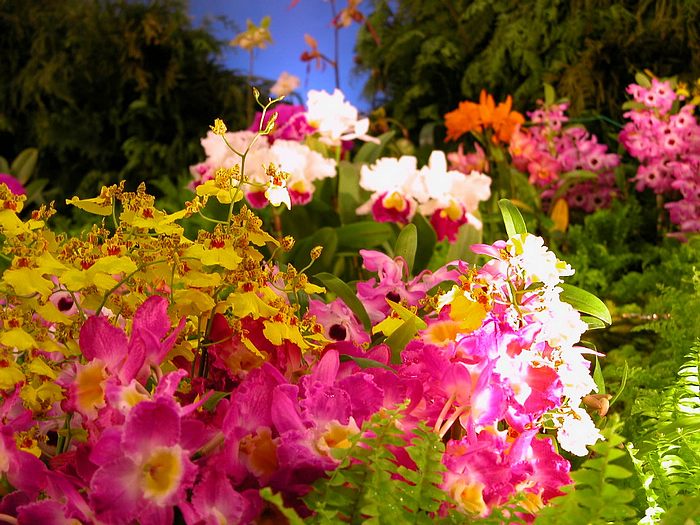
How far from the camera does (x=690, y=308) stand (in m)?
0.88

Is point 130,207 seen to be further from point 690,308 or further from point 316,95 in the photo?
point 316,95

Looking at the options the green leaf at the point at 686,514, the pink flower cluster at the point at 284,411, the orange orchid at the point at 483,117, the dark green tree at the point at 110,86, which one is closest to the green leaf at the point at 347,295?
the pink flower cluster at the point at 284,411

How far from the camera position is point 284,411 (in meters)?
0.44

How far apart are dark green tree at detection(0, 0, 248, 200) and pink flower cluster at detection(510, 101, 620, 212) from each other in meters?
1.52

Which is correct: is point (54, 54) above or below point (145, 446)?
above

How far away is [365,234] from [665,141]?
0.85m

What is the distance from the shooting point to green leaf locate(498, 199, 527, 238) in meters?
0.64

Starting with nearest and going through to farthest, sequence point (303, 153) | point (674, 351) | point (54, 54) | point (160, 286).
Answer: point (160, 286) < point (674, 351) < point (303, 153) < point (54, 54)

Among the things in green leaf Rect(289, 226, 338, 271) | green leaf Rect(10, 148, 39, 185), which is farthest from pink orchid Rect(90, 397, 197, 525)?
green leaf Rect(10, 148, 39, 185)

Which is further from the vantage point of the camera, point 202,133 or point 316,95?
point 202,133

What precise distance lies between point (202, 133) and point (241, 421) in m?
2.82

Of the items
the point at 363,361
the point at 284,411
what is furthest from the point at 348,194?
the point at 284,411

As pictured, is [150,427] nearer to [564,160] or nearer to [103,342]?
[103,342]

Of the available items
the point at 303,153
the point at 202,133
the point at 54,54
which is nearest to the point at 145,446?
the point at 303,153
